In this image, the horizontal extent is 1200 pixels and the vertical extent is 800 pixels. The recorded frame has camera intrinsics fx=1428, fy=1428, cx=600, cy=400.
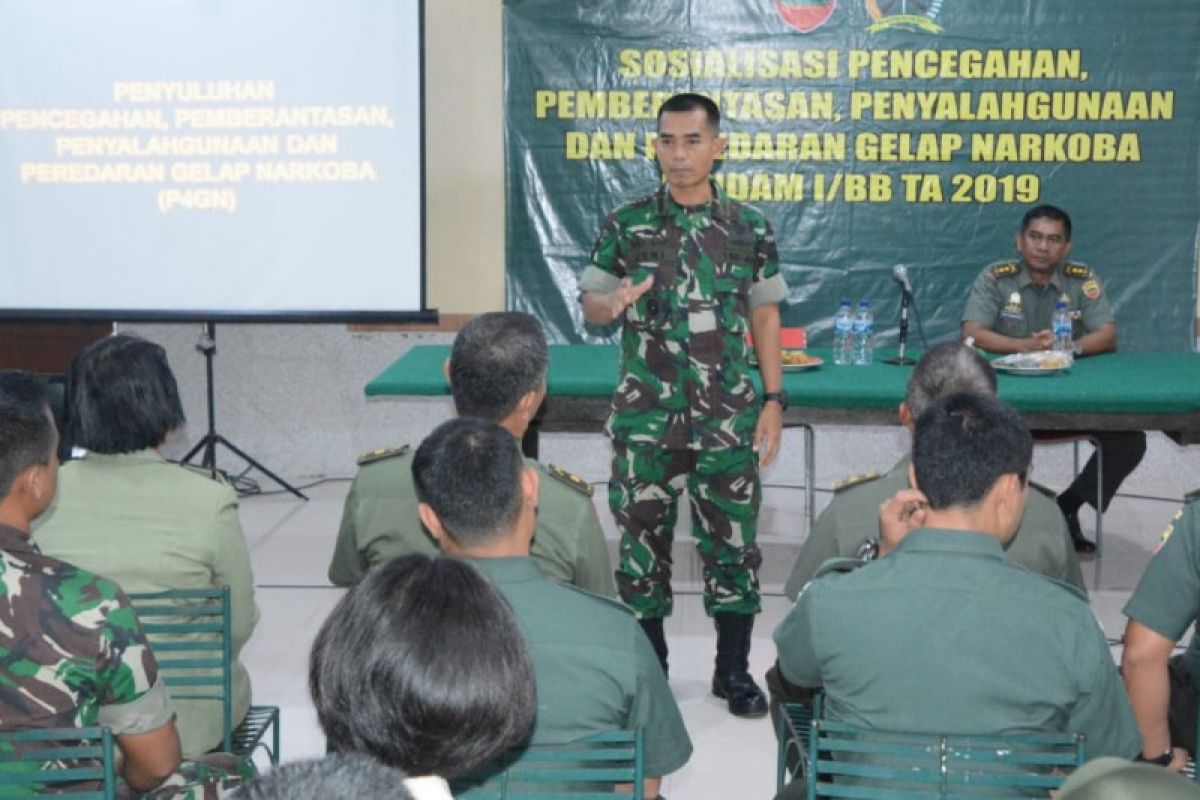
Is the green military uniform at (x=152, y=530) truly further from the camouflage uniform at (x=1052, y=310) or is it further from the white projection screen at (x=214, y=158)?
the camouflage uniform at (x=1052, y=310)

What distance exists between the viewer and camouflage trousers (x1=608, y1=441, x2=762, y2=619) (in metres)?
3.80

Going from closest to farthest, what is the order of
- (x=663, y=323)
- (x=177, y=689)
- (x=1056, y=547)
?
1. (x=177, y=689)
2. (x=1056, y=547)
3. (x=663, y=323)

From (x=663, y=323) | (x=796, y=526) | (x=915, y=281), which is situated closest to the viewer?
(x=663, y=323)

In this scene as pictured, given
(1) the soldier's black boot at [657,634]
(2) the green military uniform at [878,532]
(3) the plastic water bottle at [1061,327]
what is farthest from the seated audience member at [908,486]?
(3) the plastic water bottle at [1061,327]

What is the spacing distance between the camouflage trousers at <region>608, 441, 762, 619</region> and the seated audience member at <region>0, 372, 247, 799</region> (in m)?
1.89

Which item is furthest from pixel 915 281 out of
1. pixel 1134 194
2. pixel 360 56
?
pixel 360 56

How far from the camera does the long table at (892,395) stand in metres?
4.39

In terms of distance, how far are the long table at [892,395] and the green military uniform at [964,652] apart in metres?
2.42

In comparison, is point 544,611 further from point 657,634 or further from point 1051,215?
point 1051,215

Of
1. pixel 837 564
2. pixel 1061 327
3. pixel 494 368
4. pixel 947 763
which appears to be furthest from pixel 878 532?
pixel 1061 327

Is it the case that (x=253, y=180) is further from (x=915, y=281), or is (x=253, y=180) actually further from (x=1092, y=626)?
(x=1092, y=626)

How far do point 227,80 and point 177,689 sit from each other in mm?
3976

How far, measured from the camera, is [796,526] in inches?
231

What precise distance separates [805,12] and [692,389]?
2.95m
